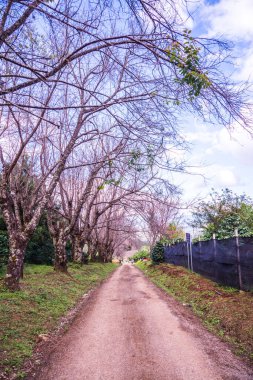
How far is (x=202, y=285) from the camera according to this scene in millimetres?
13789

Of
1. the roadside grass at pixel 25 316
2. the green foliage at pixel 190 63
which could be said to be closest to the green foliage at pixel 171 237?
the roadside grass at pixel 25 316

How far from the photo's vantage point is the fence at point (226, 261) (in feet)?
34.9

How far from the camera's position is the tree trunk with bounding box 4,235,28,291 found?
11242mm

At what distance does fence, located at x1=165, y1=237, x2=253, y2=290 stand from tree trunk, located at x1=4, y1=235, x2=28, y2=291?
6.77 meters

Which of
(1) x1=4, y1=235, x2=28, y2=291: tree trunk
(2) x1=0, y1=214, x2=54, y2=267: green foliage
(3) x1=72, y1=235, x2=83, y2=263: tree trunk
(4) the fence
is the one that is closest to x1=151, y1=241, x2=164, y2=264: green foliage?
(3) x1=72, y1=235, x2=83, y2=263: tree trunk

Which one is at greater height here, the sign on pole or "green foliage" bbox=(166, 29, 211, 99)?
"green foliage" bbox=(166, 29, 211, 99)

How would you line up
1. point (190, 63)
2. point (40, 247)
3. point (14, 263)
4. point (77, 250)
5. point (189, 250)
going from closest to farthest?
point (190, 63) → point (14, 263) → point (189, 250) → point (77, 250) → point (40, 247)

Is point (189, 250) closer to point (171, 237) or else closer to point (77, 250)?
point (77, 250)

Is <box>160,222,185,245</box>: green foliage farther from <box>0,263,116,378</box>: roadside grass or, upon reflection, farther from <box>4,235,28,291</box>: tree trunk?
<box>4,235,28,291</box>: tree trunk

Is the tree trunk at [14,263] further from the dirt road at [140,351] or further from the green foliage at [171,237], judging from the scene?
the green foliage at [171,237]

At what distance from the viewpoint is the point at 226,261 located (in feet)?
41.0

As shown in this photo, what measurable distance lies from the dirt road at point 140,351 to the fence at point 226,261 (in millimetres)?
2326

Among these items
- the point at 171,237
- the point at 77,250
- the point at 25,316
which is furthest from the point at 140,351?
the point at 171,237

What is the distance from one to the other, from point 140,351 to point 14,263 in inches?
257
